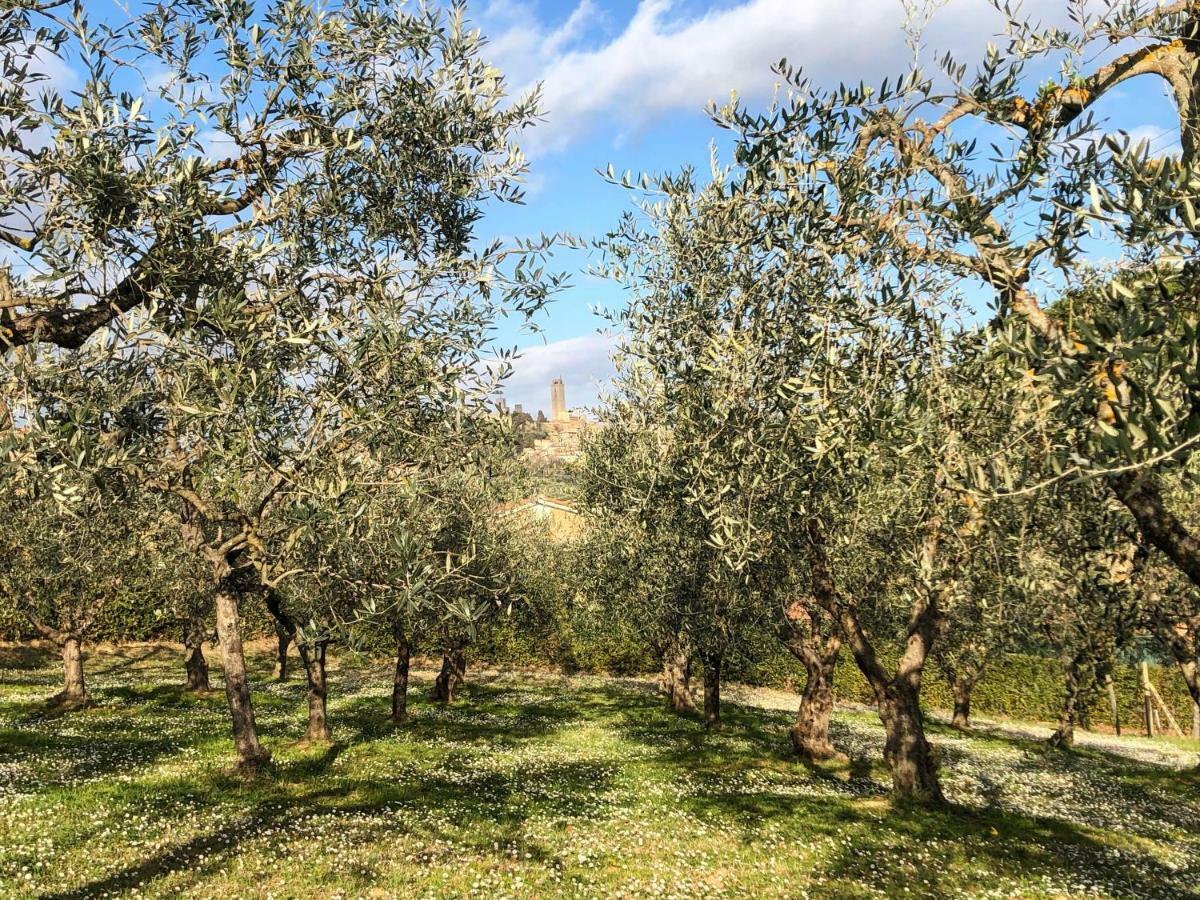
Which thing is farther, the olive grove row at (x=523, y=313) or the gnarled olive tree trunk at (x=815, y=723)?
the gnarled olive tree trunk at (x=815, y=723)

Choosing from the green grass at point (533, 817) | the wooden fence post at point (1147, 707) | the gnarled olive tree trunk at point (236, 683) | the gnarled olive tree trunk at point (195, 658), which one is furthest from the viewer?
the wooden fence post at point (1147, 707)

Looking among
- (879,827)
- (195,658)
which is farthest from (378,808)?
(195,658)

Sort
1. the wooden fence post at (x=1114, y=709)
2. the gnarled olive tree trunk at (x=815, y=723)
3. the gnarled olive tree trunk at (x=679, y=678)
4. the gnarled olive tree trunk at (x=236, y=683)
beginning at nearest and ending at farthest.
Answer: the gnarled olive tree trunk at (x=236, y=683) → the gnarled olive tree trunk at (x=815, y=723) → the gnarled olive tree trunk at (x=679, y=678) → the wooden fence post at (x=1114, y=709)

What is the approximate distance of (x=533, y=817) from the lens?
636 inches

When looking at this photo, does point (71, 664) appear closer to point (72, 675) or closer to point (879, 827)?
point (72, 675)

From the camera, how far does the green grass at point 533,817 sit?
12445mm

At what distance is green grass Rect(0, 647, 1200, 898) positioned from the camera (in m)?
12.4

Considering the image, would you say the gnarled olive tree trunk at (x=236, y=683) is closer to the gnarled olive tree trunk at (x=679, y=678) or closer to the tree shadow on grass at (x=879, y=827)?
the tree shadow on grass at (x=879, y=827)

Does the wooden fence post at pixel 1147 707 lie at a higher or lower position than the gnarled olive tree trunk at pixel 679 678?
lower

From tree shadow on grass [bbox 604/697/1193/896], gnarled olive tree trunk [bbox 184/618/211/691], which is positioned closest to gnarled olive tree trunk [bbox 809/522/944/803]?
tree shadow on grass [bbox 604/697/1193/896]

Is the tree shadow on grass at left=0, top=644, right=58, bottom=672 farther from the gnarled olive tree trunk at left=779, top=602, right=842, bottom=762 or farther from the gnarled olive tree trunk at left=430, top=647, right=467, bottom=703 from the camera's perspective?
the gnarled olive tree trunk at left=779, top=602, right=842, bottom=762

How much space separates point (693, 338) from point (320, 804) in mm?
12443

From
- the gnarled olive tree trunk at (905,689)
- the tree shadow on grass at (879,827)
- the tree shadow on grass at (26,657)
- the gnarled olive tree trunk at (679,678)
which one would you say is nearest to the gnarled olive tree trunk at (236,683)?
the tree shadow on grass at (879,827)

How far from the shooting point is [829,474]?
423 inches
